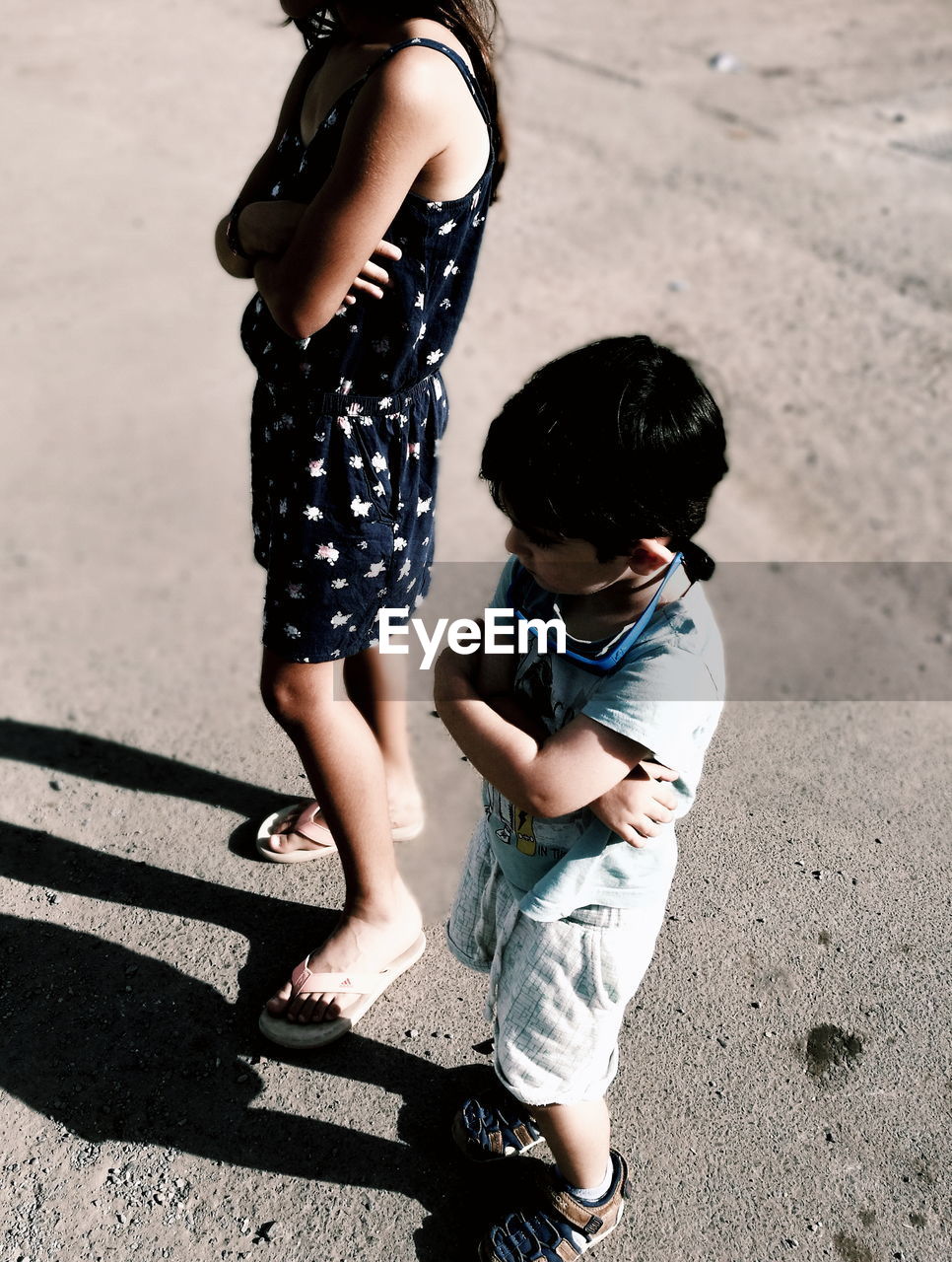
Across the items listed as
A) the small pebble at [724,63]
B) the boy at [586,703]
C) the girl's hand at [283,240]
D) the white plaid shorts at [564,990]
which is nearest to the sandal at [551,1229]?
the boy at [586,703]

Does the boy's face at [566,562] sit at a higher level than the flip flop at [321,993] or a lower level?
higher

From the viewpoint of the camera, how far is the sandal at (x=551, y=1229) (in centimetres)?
180

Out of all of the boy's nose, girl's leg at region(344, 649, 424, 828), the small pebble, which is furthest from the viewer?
the small pebble

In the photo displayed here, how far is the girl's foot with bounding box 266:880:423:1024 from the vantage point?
2.15 metres

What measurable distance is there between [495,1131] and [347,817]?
1.99 ft

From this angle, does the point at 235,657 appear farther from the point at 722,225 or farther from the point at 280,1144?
the point at 722,225

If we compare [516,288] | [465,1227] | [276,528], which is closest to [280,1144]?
[465,1227]

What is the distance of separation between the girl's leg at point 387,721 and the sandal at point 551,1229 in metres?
0.92

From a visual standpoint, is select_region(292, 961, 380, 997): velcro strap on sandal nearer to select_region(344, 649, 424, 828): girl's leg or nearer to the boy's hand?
select_region(344, 649, 424, 828): girl's leg

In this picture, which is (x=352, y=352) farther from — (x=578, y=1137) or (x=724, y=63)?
(x=724, y=63)

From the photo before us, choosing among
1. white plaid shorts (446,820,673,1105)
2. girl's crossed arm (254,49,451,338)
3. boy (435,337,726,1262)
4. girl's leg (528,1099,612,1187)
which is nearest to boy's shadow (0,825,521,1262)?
girl's leg (528,1099,612,1187)

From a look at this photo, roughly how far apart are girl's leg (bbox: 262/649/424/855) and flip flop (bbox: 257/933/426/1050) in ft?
1.28

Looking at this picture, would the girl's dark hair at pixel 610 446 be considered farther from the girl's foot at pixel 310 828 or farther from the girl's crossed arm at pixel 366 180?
the girl's foot at pixel 310 828

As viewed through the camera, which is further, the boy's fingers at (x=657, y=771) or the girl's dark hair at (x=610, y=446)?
the boy's fingers at (x=657, y=771)
